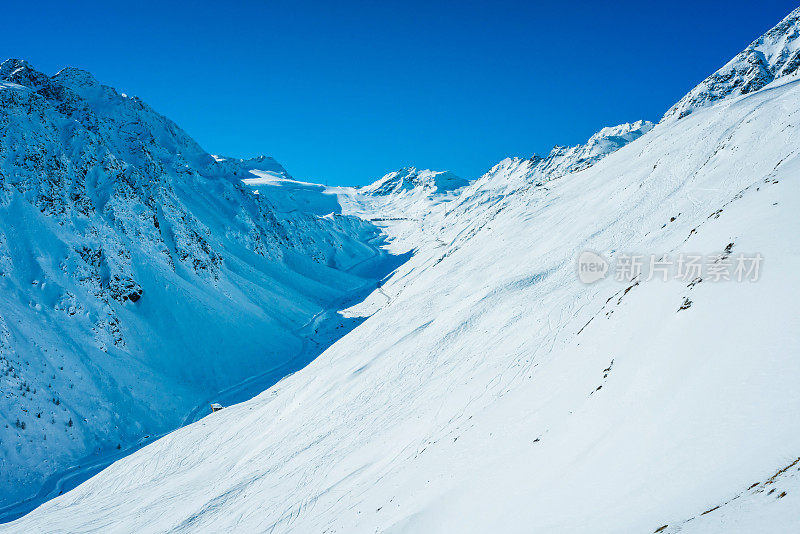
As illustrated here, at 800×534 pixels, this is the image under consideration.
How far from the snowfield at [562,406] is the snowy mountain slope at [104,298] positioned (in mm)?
12750

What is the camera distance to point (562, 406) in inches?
541

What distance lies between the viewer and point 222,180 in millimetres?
123188

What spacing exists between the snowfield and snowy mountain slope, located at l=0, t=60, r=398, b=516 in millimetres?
12750

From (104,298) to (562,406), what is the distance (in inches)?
2379

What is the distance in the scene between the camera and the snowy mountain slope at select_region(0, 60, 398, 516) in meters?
41.2

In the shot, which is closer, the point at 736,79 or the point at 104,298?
the point at 104,298

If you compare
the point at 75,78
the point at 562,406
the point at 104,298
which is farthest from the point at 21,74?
the point at 562,406

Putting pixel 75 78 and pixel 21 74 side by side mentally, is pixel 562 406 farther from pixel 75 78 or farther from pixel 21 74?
pixel 75 78

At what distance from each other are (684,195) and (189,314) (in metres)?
62.7

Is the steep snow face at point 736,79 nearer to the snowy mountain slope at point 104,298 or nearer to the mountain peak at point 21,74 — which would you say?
the snowy mountain slope at point 104,298

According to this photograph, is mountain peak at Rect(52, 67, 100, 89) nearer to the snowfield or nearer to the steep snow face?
the snowfield

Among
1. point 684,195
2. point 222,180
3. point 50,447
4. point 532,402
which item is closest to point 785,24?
point 684,195

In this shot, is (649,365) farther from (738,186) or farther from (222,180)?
(222,180)

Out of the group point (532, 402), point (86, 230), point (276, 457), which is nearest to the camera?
point (532, 402)
